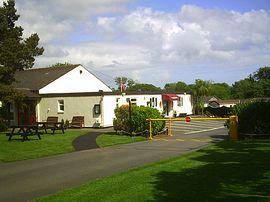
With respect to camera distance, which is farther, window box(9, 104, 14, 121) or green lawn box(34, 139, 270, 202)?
window box(9, 104, 14, 121)

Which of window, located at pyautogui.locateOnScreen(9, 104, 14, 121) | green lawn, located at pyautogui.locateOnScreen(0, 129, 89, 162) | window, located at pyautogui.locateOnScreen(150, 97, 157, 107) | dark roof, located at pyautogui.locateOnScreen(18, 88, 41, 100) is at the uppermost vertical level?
dark roof, located at pyautogui.locateOnScreen(18, 88, 41, 100)

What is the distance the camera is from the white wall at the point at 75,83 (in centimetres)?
3834

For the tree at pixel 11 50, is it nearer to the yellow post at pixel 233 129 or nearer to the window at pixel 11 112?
the window at pixel 11 112

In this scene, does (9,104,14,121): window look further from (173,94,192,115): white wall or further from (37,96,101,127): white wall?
(173,94,192,115): white wall

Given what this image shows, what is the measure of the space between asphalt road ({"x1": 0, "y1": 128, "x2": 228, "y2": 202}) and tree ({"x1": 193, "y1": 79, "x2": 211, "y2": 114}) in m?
33.9

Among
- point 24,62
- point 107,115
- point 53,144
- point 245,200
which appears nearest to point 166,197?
point 245,200

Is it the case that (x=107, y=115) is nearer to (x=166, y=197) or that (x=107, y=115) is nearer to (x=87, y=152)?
(x=87, y=152)

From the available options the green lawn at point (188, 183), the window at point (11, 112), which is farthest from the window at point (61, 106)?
the green lawn at point (188, 183)

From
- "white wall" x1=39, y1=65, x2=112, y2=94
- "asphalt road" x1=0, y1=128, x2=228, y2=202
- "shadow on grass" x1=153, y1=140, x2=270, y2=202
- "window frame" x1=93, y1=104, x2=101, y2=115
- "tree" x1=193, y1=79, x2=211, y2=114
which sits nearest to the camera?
"shadow on grass" x1=153, y1=140, x2=270, y2=202

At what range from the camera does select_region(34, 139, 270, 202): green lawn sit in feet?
27.5

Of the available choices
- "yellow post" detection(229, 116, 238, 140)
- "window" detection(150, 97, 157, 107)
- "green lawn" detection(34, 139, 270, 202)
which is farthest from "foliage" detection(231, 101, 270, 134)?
"window" detection(150, 97, 157, 107)

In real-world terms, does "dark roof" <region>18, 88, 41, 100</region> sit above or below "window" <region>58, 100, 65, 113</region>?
above

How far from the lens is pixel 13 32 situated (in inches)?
1136

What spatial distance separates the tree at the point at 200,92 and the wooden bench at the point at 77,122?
2262 centimetres
